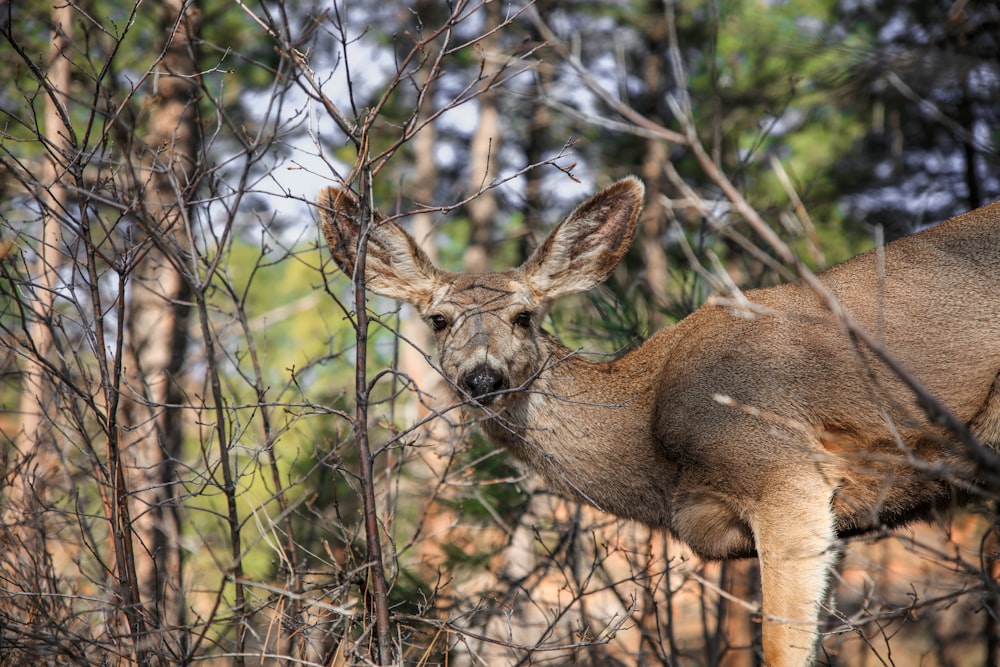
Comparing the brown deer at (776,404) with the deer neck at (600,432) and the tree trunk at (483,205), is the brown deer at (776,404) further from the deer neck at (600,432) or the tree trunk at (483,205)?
the tree trunk at (483,205)

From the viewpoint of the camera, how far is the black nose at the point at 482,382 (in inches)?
201

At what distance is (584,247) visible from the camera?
617 centimetres

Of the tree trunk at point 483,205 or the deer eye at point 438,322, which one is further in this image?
the tree trunk at point 483,205

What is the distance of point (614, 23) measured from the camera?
1859cm

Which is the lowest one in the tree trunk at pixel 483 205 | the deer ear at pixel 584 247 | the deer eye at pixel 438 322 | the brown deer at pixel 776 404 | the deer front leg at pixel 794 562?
the deer front leg at pixel 794 562

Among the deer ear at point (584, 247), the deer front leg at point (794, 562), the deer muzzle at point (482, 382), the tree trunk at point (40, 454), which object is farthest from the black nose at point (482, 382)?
the tree trunk at point (40, 454)

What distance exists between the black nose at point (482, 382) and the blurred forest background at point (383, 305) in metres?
0.27

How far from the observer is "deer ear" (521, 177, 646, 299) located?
5.98 meters

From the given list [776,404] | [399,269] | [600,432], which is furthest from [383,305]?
[776,404]

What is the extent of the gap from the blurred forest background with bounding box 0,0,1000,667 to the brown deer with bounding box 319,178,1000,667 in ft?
1.08

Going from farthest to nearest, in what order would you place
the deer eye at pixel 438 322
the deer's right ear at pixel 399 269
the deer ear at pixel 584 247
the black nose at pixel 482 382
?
the deer's right ear at pixel 399 269 < the deer ear at pixel 584 247 < the deer eye at pixel 438 322 < the black nose at pixel 482 382

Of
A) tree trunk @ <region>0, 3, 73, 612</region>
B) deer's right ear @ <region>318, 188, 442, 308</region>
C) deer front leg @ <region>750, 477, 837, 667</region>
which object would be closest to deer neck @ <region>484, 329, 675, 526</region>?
deer front leg @ <region>750, 477, 837, 667</region>

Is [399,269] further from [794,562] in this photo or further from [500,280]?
[794,562]

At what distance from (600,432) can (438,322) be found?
4.23 ft
